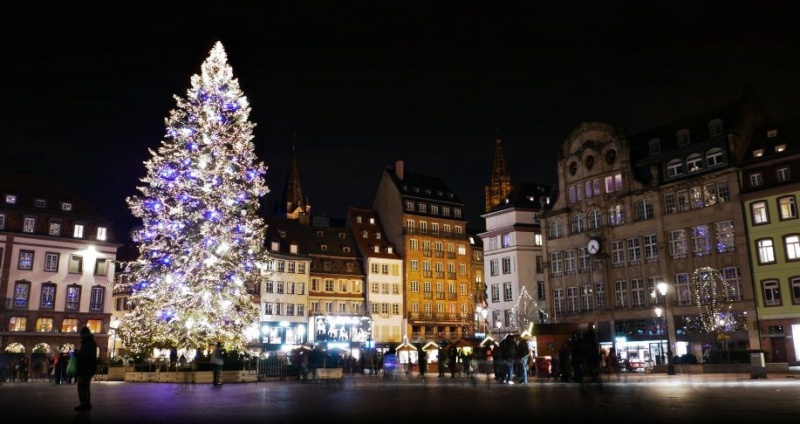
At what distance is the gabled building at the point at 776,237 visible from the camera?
46500 mm

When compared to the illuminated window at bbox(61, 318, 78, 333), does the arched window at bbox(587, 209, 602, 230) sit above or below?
above

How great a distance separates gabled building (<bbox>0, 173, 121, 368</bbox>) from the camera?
60.2 m

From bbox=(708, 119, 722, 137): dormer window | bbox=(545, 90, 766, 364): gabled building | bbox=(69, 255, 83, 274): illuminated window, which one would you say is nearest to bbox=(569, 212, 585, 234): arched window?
bbox=(545, 90, 766, 364): gabled building

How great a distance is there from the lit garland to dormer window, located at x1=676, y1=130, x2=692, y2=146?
11.1m

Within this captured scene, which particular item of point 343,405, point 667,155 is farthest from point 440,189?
point 343,405

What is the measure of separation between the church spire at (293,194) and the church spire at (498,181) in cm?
3393

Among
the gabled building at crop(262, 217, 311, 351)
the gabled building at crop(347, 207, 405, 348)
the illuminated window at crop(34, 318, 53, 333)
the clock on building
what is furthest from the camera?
the gabled building at crop(347, 207, 405, 348)

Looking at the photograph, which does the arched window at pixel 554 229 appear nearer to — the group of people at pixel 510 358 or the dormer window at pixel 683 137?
the dormer window at pixel 683 137

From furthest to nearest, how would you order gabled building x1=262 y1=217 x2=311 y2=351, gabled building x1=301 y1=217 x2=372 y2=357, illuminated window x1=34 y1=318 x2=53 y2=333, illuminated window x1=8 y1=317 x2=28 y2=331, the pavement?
Answer: 1. gabled building x1=301 y1=217 x2=372 y2=357
2. gabled building x1=262 y1=217 x2=311 y2=351
3. illuminated window x1=34 y1=318 x2=53 y2=333
4. illuminated window x1=8 y1=317 x2=28 y2=331
5. the pavement

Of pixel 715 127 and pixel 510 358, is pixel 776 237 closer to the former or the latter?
pixel 715 127

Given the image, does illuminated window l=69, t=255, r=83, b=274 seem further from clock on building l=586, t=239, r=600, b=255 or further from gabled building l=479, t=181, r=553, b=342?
clock on building l=586, t=239, r=600, b=255

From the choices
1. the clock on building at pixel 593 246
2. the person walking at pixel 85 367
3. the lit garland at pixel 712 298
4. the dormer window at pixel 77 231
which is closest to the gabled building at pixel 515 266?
the clock on building at pixel 593 246

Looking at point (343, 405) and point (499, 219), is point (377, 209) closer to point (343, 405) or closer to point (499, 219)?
point (499, 219)

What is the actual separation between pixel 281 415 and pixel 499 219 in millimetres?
66152
